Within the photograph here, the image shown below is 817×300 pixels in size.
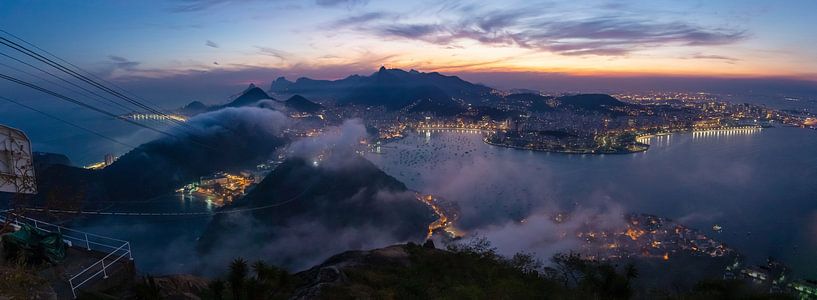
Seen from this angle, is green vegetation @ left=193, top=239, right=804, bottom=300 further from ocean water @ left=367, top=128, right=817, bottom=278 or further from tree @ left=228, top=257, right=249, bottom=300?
ocean water @ left=367, top=128, right=817, bottom=278

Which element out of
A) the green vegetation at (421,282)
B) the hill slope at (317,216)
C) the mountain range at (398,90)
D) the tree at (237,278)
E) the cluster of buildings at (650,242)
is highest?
the mountain range at (398,90)

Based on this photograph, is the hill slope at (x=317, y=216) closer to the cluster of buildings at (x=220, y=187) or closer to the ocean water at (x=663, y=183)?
the cluster of buildings at (x=220, y=187)

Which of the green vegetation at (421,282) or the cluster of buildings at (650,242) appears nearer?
the green vegetation at (421,282)

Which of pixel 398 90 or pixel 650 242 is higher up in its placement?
pixel 398 90

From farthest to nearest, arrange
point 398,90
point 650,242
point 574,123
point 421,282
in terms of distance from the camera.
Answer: point 398,90, point 574,123, point 650,242, point 421,282

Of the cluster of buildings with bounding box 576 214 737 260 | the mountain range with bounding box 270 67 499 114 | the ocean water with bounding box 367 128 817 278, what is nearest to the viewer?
the cluster of buildings with bounding box 576 214 737 260

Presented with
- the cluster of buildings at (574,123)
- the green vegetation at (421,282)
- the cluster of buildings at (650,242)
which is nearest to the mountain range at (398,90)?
the cluster of buildings at (574,123)

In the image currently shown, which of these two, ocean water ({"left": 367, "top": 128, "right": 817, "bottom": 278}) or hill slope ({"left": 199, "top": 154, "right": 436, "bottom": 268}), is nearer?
hill slope ({"left": 199, "top": 154, "right": 436, "bottom": 268})

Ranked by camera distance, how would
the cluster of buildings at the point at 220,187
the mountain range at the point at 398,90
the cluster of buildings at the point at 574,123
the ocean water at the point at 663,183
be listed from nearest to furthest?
the ocean water at the point at 663,183, the cluster of buildings at the point at 220,187, the cluster of buildings at the point at 574,123, the mountain range at the point at 398,90

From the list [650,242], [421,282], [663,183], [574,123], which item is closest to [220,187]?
[421,282]

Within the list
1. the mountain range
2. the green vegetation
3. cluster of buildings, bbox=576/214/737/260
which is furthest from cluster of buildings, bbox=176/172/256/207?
the mountain range

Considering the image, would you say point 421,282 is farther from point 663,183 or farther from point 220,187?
point 663,183

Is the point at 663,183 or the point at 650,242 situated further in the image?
the point at 663,183
